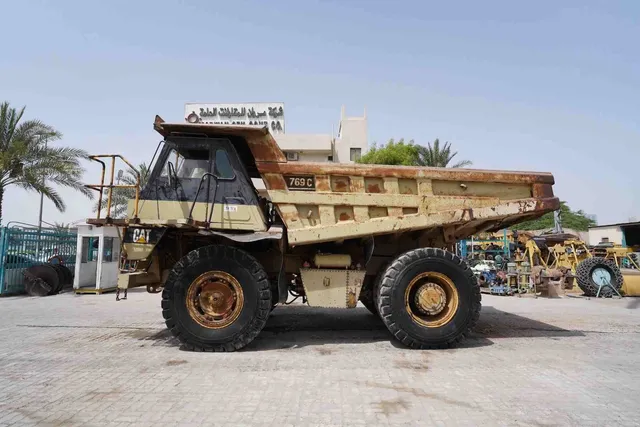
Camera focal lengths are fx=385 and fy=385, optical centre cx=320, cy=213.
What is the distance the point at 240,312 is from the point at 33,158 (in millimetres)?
15975

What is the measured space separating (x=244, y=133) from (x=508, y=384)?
4692 mm

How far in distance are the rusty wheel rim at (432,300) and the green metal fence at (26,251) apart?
1355 cm

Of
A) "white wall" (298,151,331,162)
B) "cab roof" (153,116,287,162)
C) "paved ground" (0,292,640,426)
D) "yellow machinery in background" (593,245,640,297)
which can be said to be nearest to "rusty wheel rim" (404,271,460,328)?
"paved ground" (0,292,640,426)

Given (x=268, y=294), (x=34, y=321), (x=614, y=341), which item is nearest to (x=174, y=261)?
(x=268, y=294)

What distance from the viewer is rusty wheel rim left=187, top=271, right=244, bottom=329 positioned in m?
5.54

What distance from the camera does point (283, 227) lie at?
19.5ft

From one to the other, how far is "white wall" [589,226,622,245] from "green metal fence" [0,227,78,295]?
140 ft

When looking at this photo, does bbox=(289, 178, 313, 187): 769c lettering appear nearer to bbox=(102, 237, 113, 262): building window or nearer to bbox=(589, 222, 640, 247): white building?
bbox=(102, 237, 113, 262): building window

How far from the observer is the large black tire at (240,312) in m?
5.46

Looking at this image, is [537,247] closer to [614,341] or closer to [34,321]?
[614,341]

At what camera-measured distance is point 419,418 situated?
11.1ft

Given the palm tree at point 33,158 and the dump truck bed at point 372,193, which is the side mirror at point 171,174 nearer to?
the dump truck bed at point 372,193

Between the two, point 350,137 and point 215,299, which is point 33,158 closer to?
point 215,299

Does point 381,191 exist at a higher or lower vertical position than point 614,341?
higher
